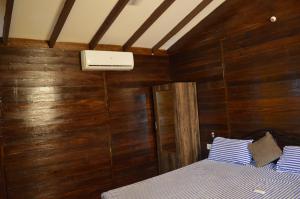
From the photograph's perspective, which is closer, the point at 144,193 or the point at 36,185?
the point at 144,193

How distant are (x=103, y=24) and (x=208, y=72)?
177 centimetres

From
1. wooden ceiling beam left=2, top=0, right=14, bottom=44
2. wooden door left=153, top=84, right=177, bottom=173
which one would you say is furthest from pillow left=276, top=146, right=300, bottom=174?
wooden ceiling beam left=2, top=0, right=14, bottom=44

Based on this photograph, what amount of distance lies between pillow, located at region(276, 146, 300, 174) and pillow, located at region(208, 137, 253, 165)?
397 mm

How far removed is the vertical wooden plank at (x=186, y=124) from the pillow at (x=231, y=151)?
52cm

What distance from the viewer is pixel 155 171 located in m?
4.33

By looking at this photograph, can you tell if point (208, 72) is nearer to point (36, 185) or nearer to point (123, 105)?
point (123, 105)

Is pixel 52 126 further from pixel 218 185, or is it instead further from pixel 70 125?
pixel 218 185

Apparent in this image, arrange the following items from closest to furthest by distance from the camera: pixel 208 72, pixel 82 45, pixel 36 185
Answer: pixel 36 185, pixel 82 45, pixel 208 72

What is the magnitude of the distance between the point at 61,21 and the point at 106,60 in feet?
2.95

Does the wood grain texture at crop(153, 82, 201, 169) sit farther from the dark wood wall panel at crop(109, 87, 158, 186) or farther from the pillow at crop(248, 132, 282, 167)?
the pillow at crop(248, 132, 282, 167)

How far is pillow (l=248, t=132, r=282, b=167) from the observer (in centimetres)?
290

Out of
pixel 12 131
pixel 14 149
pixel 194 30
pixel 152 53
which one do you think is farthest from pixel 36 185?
pixel 194 30

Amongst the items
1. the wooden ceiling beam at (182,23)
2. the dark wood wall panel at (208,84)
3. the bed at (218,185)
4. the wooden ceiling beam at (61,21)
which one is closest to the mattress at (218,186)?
the bed at (218,185)

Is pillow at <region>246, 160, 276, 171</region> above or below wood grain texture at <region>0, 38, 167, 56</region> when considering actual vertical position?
below
